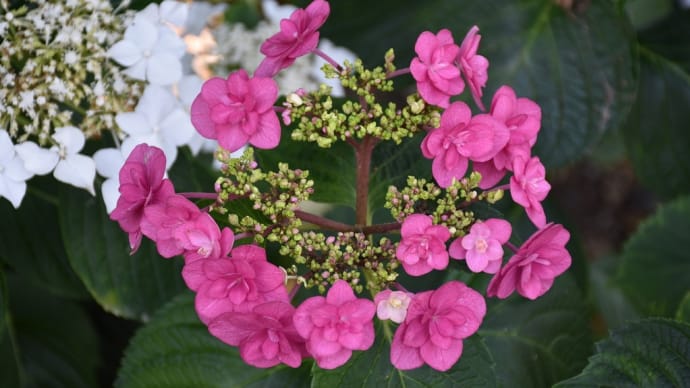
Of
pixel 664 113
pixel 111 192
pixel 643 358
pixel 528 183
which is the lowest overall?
pixel 664 113

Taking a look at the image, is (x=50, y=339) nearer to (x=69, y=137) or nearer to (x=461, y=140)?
(x=69, y=137)

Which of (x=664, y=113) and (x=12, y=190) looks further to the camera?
(x=664, y=113)

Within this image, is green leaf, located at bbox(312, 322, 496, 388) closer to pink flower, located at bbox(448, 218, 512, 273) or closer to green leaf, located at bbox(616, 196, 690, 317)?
pink flower, located at bbox(448, 218, 512, 273)

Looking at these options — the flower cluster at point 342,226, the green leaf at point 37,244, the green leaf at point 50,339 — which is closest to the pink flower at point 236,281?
the flower cluster at point 342,226

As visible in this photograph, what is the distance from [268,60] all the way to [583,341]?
0.54 metres

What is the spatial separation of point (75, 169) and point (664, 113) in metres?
1.00

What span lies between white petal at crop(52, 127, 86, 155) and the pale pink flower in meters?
0.38

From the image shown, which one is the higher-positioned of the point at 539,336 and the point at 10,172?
the point at 10,172

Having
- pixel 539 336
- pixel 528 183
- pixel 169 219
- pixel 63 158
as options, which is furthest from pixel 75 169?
pixel 539 336

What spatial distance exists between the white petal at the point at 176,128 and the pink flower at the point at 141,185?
19 centimetres

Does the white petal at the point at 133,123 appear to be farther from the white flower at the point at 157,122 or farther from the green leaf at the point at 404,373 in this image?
the green leaf at the point at 404,373

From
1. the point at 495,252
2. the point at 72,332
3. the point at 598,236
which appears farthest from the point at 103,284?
the point at 598,236

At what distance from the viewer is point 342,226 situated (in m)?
0.76

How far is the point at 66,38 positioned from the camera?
83 cm
